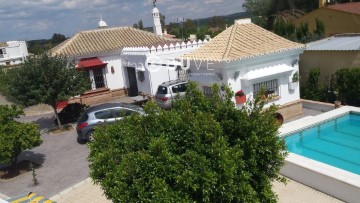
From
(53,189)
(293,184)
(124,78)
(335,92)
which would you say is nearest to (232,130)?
(293,184)

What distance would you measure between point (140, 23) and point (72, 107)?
94.8 metres

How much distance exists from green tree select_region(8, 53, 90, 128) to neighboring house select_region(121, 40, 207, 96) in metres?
4.96

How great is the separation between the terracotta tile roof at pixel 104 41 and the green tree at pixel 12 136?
473 inches

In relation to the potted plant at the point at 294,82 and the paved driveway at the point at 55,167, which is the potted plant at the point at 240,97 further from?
the paved driveway at the point at 55,167

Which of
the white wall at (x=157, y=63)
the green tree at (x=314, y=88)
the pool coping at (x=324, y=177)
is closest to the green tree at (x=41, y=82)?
the white wall at (x=157, y=63)

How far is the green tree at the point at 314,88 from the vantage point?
18359 millimetres

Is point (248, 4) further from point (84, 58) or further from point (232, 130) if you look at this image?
point (232, 130)

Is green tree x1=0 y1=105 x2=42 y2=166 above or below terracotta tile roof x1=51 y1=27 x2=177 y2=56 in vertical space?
below

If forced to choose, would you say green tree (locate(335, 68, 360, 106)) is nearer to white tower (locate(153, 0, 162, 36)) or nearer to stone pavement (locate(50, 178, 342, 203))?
stone pavement (locate(50, 178, 342, 203))

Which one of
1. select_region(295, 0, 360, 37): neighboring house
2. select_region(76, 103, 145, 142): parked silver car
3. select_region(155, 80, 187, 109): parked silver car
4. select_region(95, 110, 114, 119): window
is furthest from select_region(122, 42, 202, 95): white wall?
select_region(295, 0, 360, 37): neighboring house

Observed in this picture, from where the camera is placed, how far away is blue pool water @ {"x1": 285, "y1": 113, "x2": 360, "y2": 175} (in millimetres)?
12273

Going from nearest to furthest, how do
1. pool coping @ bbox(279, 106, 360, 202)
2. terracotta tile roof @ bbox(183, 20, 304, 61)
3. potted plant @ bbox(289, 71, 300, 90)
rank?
pool coping @ bbox(279, 106, 360, 202) → terracotta tile roof @ bbox(183, 20, 304, 61) → potted plant @ bbox(289, 71, 300, 90)

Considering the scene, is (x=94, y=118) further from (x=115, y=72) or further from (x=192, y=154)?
(x=192, y=154)

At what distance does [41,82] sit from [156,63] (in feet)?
23.7
